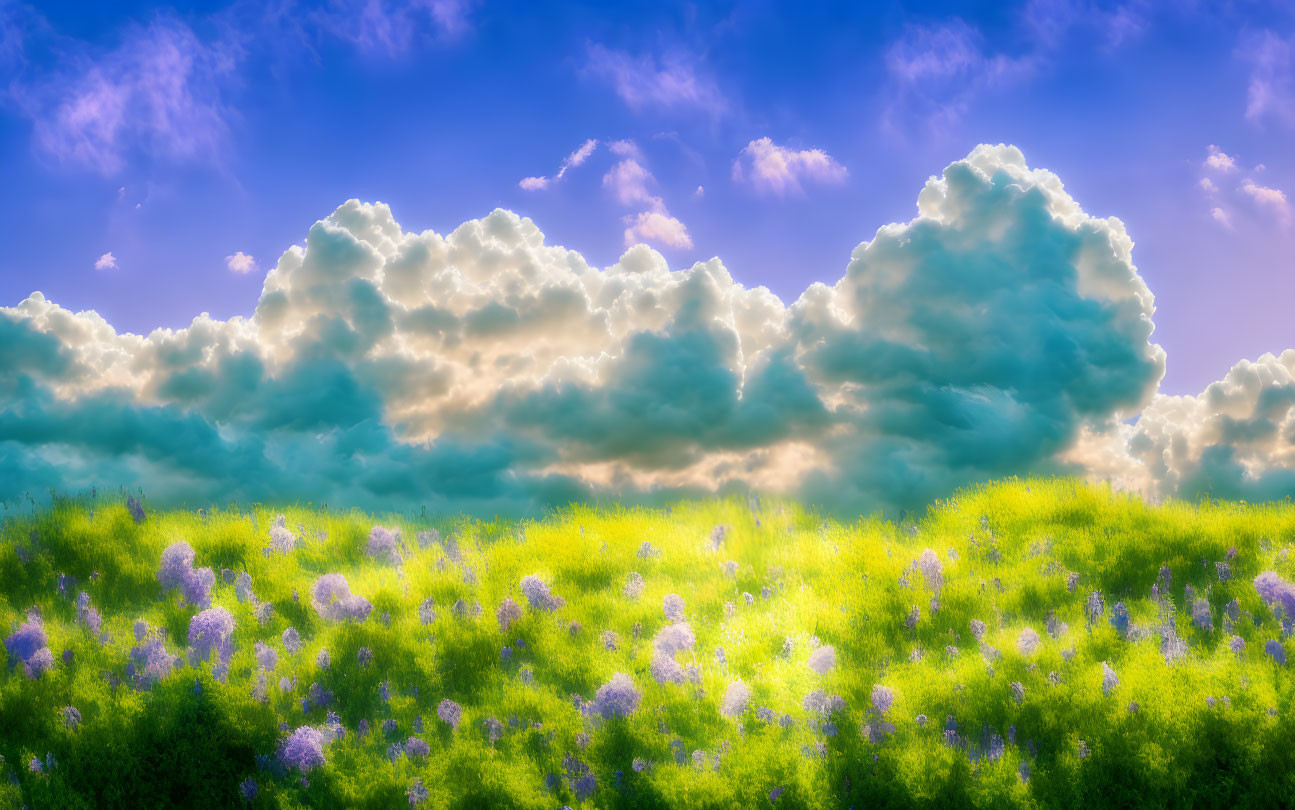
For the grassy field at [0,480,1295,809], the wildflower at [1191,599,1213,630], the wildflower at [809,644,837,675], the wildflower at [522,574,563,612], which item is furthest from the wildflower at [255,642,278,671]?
the wildflower at [1191,599,1213,630]

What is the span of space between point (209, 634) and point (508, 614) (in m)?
3.05

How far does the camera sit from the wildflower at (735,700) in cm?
698

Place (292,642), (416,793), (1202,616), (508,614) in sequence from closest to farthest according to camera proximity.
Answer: (416,793)
(292,642)
(1202,616)
(508,614)

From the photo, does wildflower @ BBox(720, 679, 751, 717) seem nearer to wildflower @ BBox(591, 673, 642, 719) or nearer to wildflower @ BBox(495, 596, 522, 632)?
wildflower @ BBox(591, 673, 642, 719)

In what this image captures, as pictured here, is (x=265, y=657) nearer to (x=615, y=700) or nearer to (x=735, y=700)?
(x=615, y=700)

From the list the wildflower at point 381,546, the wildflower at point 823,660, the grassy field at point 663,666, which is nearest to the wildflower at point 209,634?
the grassy field at point 663,666

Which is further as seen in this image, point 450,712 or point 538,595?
point 538,595

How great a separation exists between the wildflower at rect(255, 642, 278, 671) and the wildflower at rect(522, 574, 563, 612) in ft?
8.73

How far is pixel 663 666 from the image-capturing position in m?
7.47

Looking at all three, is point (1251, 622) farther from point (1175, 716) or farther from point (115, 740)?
point (115, 740)

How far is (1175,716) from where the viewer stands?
6738 millimetres

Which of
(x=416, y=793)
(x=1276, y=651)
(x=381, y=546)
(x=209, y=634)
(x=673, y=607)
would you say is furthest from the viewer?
(x=381, y=546)

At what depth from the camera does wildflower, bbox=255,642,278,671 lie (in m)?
7.52

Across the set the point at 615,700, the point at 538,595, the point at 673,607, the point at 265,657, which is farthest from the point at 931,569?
the point at 265,657
